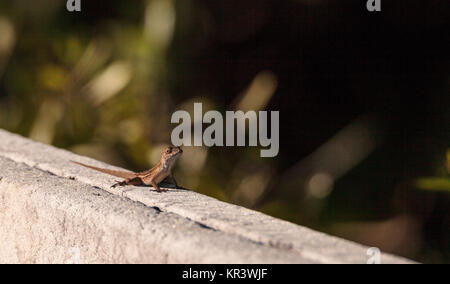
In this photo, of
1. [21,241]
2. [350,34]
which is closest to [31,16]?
[350,34]

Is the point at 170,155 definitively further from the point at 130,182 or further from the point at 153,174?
the point at 130,182

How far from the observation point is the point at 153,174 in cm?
347

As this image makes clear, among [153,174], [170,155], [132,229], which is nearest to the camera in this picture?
[132,229]

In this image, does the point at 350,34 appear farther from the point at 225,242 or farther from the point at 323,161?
the point at 225,242

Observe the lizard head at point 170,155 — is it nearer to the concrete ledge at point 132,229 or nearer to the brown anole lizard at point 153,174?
the brown anole lizard at point 153,174

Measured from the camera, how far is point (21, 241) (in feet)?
9.19

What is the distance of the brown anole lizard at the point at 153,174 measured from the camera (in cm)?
331

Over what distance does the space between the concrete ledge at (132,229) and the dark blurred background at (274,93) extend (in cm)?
317

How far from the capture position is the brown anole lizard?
3309 millimetres

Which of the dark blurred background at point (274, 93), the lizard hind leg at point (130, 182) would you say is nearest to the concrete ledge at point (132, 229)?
the lizard hind leg at point (130, 182)

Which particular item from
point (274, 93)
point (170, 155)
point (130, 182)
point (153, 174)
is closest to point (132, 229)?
point (130, 182)

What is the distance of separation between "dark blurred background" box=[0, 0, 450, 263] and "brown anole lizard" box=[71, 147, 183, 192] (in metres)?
2.45

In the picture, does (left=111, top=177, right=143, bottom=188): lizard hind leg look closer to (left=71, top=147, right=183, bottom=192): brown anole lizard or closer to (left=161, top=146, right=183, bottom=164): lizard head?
(left=71, top=147, right=183, bottom=192): brown anole lizard

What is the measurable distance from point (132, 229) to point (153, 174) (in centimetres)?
111
